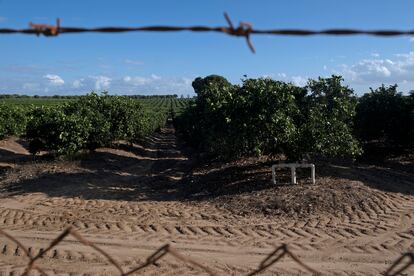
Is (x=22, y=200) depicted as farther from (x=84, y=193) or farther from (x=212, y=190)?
A: (x=212, y=190)

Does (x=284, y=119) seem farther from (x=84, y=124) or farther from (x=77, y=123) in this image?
(x=84, y=124)

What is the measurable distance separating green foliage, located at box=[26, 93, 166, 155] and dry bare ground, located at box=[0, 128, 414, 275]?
2.42 metres

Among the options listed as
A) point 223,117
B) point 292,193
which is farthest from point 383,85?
point 292,193

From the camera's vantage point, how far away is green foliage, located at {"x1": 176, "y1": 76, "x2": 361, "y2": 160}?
41.3 ft

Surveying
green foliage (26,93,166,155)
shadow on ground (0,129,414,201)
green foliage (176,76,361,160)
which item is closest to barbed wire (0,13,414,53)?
shadow on ground (0,129,414,201)

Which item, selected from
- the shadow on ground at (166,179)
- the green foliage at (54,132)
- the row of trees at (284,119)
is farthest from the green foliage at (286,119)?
the green foliage at (54,132)

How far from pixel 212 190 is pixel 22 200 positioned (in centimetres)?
505

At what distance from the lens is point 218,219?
947 centimetres

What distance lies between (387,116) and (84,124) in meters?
12.4

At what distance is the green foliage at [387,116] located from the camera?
1859cm

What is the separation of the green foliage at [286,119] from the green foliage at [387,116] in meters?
6.30

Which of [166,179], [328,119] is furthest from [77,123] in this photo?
[328,119]

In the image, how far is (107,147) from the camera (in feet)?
81.6

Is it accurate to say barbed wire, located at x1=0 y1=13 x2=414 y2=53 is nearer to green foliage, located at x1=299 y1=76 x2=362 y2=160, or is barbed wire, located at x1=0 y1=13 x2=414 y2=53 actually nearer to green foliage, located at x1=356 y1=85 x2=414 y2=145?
green foliage, located at x1=299 y1=76 x2=362 y2=160
